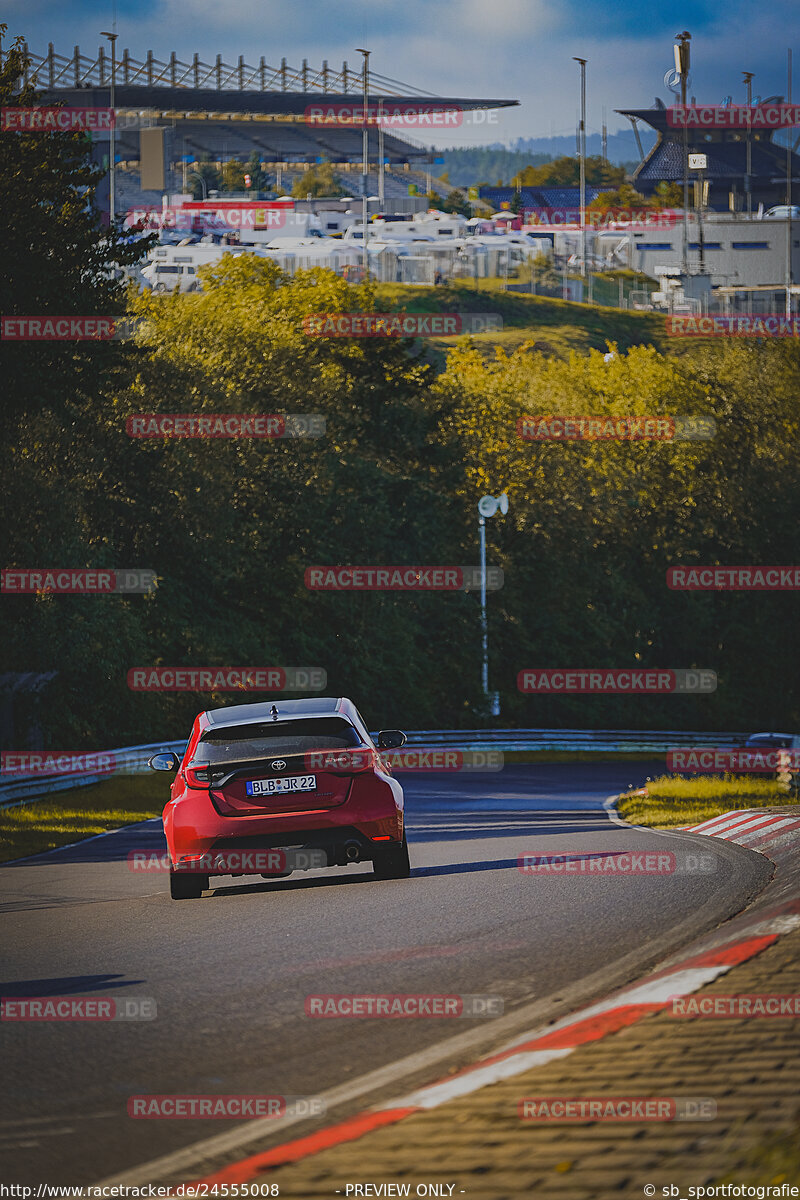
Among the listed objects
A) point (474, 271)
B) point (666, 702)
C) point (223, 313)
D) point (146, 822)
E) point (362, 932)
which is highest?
point (474, 271)

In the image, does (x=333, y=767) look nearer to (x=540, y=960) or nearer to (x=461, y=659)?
(x=540, y=960)

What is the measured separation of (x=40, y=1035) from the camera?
8164 millimetres

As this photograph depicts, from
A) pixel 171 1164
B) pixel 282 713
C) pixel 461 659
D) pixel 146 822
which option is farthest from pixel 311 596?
pixel 171 1164

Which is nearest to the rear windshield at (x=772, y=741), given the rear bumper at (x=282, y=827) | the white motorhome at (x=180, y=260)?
the rear bumper at (x=282, y=827)

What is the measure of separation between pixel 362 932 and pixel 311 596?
46.4m

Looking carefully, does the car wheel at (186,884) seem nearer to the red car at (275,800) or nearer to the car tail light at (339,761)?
the red car at (275,800)

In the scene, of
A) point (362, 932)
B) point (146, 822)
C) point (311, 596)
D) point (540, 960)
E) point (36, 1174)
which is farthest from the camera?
point (311, 596)

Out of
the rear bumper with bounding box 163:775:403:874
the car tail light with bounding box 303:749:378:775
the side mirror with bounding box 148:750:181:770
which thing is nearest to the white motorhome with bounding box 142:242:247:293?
the side mirror with bounding box 148:750:181:770

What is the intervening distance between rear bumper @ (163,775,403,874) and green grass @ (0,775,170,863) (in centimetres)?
729

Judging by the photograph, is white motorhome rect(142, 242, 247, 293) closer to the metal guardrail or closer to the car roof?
the metal guardrail

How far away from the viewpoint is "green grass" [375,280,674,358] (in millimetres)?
116938

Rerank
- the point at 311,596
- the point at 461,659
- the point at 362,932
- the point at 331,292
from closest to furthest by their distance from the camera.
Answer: the point at 362,932 → the point at 311,596 → the point at 461,659 → the point at 331,292

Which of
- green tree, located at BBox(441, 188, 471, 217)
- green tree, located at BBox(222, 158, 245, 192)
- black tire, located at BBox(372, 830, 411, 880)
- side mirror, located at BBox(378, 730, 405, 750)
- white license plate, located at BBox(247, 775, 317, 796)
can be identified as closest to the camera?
white license plate, located at BBox(247, 775, 317, 796)

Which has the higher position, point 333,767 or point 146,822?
point 333,767
